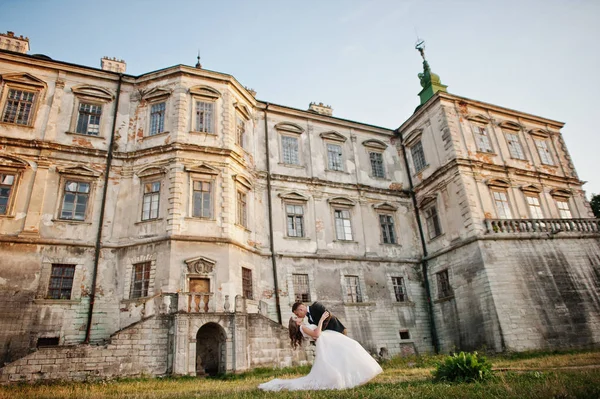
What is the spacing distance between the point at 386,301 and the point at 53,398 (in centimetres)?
1587

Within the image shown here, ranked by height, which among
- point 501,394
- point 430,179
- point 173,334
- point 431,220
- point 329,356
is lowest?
point 501,394

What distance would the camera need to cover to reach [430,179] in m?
22.7

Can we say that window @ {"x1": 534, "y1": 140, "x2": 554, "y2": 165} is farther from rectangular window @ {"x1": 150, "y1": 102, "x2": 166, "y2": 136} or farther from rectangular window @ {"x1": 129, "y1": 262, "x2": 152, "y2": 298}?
rectangular window @ {"x1": 129, "y1": 262, "x2": 152, "y2": 298}

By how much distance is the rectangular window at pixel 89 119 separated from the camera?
1864 centimetres

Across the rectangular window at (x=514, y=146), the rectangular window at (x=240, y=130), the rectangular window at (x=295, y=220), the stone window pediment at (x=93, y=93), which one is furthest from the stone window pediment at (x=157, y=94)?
the rectangular window at (x=514, y=146)

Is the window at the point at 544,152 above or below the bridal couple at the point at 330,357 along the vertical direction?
above

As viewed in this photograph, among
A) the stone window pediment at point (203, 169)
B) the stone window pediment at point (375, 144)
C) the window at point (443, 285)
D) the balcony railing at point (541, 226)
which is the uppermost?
the stone window pediment at point (375, 144)

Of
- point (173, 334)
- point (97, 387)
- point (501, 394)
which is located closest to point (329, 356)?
point (501, 394)

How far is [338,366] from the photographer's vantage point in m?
7.02

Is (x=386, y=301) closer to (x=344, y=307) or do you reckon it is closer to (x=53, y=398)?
(x=344, y=307)

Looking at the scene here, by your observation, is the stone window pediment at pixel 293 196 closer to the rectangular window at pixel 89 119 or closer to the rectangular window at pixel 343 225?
the rectangular window at pixel 343 225

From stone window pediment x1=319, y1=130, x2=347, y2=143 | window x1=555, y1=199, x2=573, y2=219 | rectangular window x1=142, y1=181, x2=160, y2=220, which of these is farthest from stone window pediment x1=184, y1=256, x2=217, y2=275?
window x1=555, y1=199, x2=573, y2=219

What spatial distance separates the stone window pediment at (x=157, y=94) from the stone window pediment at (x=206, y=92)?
1.26m

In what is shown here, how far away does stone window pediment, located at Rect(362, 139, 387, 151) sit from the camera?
24.7 m
